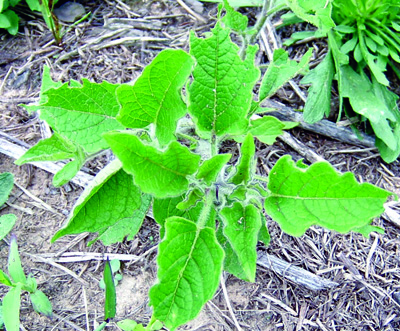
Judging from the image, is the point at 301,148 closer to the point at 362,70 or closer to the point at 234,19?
the point at 362,70

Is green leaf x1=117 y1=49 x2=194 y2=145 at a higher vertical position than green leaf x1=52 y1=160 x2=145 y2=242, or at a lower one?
higher

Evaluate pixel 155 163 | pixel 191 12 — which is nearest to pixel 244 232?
pixel 155 163

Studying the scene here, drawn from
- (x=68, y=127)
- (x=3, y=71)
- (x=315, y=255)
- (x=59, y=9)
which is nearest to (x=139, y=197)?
(x=68, y=127)

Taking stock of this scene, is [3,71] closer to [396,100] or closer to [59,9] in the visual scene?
[59,9]

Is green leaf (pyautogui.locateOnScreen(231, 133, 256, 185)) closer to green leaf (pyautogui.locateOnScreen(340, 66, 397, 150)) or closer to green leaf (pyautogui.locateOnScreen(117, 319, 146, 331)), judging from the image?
green leaf (pyautogui.locateOnScreen(117, 319, 146, 331))

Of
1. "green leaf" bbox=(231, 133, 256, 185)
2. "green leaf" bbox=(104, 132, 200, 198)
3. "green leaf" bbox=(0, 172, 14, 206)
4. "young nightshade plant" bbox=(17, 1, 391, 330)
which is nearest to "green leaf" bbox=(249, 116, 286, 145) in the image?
"young nightshade plant" bbox=(17, 1, 391, 330)

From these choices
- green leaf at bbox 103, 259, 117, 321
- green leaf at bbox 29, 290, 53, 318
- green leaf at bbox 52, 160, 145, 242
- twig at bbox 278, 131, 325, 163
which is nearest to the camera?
green leaf at bbox 52, 160, 145, 242

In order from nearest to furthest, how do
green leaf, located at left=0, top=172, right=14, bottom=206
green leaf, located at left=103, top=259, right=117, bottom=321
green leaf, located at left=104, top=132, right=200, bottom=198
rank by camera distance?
green leaf, located at left=104, top=132, right=200, bottom=198, green leaf, located at left=103, top=259, right=117, bottom=321, green leaf, located at left=0, top=172, right=14, bottom=206
